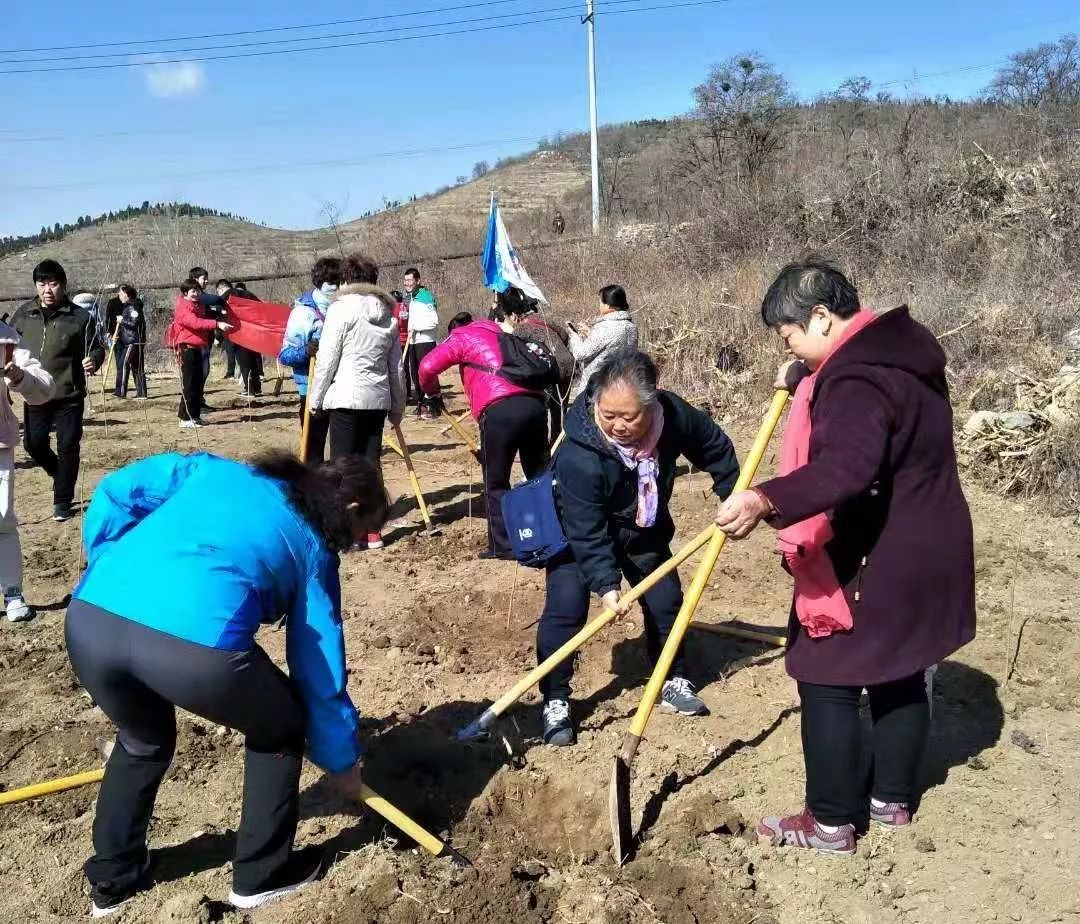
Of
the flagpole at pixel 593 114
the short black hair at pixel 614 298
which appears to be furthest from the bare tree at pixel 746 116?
the short black hair at pixel 614 298

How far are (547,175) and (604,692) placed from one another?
140 feet

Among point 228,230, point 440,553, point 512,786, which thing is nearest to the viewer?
point 512,786

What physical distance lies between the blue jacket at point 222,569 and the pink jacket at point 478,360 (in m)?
3.12

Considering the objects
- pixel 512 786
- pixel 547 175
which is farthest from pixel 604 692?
pixel 547 175

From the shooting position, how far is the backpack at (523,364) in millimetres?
5672

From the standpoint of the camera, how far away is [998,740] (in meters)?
3.66

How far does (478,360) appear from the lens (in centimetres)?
575

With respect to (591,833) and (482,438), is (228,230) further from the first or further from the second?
(591,833)

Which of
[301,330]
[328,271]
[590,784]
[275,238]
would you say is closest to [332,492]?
[590,784]

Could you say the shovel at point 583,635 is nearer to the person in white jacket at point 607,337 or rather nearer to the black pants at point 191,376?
the person in white jacket at point 607,337

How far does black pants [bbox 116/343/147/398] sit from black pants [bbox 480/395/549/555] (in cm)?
965

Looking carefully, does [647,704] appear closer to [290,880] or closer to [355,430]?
[290,880]

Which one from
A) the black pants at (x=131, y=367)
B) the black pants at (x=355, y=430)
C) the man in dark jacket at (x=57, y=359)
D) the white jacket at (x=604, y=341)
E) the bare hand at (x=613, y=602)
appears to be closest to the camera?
the bare hand at (x=613, y=602)

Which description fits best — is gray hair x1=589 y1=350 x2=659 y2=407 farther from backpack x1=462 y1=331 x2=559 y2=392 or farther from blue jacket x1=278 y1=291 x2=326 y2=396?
blue jacket x1=278 y1=291 x2=326 y2=396
